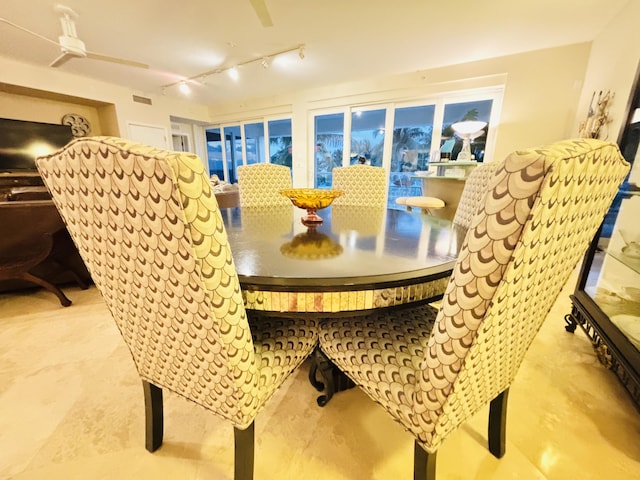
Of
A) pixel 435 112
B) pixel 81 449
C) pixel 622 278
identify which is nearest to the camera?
pixel 81 449

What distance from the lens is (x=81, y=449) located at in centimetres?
99

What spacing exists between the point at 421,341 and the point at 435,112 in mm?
4188

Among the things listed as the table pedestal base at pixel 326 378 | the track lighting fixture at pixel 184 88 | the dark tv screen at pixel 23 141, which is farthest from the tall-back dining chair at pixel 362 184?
the dark tv screen at pixel 23 141

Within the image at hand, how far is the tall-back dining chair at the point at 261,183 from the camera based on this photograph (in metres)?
2.18

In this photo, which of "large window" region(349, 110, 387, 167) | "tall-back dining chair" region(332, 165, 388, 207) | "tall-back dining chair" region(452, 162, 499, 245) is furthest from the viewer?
"large window" region(349, 110, 387, 167)

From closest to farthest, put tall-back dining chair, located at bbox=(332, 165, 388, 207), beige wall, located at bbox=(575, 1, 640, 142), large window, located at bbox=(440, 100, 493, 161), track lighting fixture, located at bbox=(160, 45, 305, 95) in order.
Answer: beige wall, located at bbox=(575, 1, 640, 142), tall-back dining chair, located at bbox=(332, 165, 388, 207), track lighting fixture, located at bbox=(160, 45, 305, 95), large window, located at bbox=(440, 100, 493, 161)

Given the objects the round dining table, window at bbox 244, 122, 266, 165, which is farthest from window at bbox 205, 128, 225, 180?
the round dining table

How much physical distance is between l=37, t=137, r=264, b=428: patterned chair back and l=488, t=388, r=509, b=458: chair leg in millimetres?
821

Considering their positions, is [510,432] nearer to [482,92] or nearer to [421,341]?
[421,341]

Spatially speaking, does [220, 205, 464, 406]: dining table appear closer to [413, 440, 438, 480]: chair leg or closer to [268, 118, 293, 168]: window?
[413, 440, 438, 480]: chair leg

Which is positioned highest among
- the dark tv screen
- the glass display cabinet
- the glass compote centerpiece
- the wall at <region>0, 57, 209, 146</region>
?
the wall at <region>0, 57, 209, 146</region>

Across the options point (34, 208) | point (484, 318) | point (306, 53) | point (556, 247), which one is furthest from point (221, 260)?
point (306, 53)

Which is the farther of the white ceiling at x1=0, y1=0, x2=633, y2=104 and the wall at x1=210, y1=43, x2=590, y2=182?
the wall at x1=210, y1=43, x2=590, y2=182

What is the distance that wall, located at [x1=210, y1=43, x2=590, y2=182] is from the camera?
123 inches
